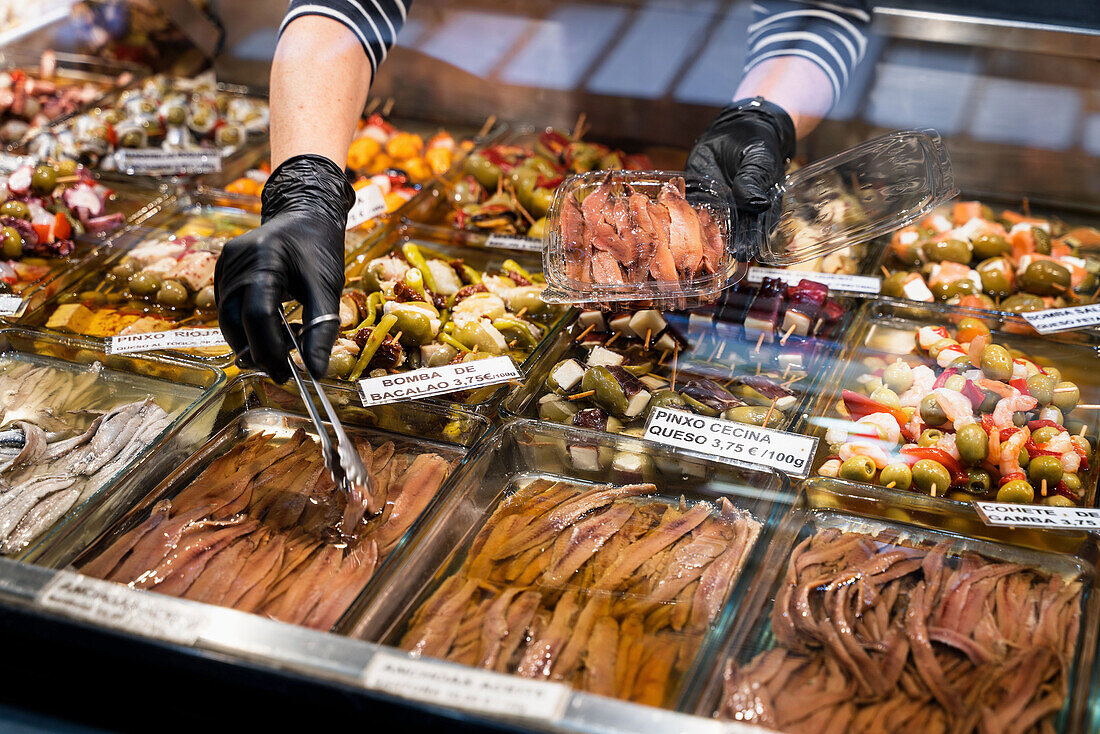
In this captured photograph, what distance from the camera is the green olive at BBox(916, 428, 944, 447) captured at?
89.4 inches

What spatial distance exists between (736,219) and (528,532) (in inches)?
46.0

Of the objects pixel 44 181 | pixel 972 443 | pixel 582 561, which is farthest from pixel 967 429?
pixel 44 181

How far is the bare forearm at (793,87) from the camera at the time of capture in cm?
311

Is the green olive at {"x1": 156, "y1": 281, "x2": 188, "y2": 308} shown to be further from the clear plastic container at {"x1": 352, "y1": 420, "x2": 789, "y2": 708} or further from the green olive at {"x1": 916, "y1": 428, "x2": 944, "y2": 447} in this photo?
the green olive at {"x1": 916, "y1": 428, "x2": 944, "y2": 447}

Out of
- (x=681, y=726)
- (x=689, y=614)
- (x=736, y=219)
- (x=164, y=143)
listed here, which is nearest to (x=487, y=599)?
(x=689, y=614)

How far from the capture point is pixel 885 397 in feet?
8.00

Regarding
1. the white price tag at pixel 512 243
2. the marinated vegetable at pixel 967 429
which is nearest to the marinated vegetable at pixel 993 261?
the marinated vegetable at pixel 967 429

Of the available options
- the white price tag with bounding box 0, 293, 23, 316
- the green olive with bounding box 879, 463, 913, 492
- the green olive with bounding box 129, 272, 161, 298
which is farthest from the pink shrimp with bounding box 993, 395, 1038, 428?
the white price tag with bounding box 0, 293, 23, 316

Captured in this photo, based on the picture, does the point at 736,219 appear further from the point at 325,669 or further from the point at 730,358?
the point at 325,669

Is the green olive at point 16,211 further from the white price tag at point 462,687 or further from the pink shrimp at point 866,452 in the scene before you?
the pink shrimp at point 866,452

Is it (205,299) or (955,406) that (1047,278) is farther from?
(205,299)

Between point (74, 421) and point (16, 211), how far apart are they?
129 centimetres

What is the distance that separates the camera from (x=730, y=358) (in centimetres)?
264

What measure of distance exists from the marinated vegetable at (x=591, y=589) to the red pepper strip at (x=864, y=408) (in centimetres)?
53
